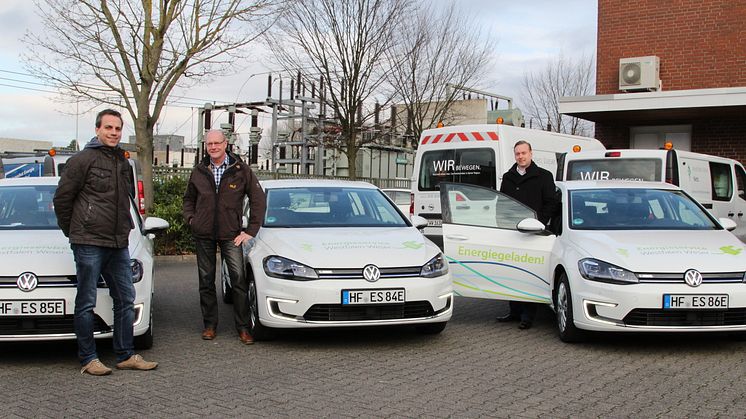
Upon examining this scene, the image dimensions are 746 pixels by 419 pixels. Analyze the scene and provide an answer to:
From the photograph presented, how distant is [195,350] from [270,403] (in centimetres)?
188

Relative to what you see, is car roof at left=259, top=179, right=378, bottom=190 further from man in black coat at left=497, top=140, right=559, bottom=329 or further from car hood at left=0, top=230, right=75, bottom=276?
car hood at left=0, top=230, right=75, bottom=276

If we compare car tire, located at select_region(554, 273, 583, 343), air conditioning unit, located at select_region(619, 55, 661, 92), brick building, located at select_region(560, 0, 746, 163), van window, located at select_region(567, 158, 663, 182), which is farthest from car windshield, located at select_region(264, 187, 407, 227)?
air conditioning unit, located at select_region(619, 55, 661, 92)

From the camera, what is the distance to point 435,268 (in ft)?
22.0

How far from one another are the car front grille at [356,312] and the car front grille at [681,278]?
1.84 m

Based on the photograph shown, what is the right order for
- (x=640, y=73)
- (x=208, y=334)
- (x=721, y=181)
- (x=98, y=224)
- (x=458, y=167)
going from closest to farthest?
(x=98, y=224) → (x=208, y=334) → (x=458, y=167) → (x=721, y=181) → (x=640, y=73)

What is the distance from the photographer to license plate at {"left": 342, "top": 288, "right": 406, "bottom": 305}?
628cm

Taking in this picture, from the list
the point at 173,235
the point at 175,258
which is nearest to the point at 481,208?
the point at 175,258

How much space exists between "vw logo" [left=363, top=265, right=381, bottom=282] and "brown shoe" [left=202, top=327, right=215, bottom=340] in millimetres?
1649

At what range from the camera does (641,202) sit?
770 cm

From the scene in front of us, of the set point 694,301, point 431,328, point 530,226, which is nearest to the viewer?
point 694,301

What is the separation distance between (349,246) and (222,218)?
46.2 inches

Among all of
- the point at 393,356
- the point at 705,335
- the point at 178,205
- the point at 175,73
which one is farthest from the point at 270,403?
the point at 175,73

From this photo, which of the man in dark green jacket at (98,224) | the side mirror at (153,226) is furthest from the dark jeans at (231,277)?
the man in dark green jacket at (98,224)

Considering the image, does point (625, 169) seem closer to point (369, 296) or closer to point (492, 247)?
point (492, 247)
